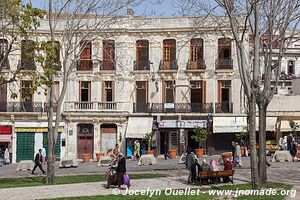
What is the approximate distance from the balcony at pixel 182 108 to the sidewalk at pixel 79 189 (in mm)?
19371

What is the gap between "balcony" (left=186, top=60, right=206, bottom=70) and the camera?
40344 millimetres

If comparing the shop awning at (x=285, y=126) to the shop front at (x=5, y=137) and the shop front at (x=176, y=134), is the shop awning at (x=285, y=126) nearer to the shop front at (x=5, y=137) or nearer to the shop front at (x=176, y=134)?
the shop front at (x=176, y=134)

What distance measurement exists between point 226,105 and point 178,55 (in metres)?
5.25

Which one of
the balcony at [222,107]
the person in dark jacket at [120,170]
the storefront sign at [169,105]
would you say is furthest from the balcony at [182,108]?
the person in dark jacket at [120,170]

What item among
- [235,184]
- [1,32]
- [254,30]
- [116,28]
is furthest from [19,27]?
[116,28]

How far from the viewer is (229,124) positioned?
39.7 meters

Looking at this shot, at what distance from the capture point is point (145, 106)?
40781mm

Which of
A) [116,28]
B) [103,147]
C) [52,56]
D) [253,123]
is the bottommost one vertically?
[103,147]

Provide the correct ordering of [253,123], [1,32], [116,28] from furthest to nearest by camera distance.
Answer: [116,28] < [1,32] < [253,123]

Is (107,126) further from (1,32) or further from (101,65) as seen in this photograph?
(1,32)

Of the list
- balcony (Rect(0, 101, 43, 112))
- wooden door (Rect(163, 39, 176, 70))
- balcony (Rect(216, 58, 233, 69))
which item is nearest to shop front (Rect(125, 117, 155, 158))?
wooden door (Rect(163, 39, 176, 70))

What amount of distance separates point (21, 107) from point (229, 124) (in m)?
15.7

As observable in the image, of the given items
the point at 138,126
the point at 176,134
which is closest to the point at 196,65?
the point at 176,134

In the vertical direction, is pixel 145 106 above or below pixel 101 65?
below
